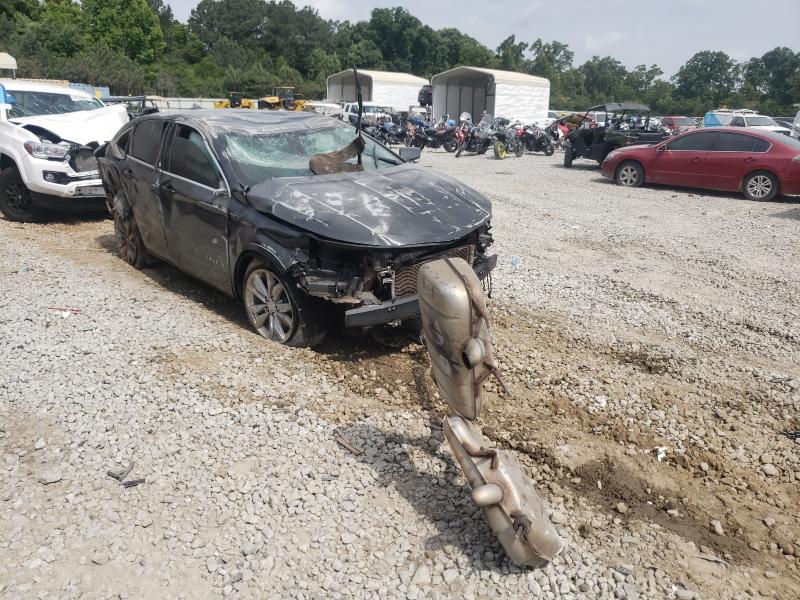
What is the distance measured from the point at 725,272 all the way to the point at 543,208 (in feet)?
14.8

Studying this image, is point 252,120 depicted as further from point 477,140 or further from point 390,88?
point 390,88

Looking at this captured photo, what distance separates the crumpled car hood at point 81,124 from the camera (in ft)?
29.5

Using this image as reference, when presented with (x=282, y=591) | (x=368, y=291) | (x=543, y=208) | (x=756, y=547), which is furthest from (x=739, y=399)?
(x=543, y=208)

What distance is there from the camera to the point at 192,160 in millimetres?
5426

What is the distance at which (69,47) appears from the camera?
192 feet

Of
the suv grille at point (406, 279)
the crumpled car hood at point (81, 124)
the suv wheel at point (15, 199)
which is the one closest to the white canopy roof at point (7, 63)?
the crumpled car hood at point (81, 124)

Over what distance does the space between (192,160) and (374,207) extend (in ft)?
6.26

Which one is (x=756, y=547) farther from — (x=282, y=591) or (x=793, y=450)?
(x=282, y=591)

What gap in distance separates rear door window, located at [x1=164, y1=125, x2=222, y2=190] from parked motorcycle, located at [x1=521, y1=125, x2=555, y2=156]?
18.4 m

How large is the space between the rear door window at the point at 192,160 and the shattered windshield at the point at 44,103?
5.43m

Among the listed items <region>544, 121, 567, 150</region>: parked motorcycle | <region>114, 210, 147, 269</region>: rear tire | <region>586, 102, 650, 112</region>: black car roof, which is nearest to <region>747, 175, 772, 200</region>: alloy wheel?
<region>586, 102, 650, 112</region>: black car roof

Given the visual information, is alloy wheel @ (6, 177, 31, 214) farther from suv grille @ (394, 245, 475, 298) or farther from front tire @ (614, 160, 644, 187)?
front tire @ (614, 160, 644, 187)

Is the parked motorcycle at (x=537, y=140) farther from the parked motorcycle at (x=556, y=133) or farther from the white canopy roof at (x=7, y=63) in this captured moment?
the white canopy roof at (x=7, y=63)

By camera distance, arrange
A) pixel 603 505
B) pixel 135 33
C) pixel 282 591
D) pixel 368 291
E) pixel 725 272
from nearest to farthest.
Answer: pixel 282 591 < pixel 603 505 < pixel 368 291 < pixel 725 272 < pixel 135 33
